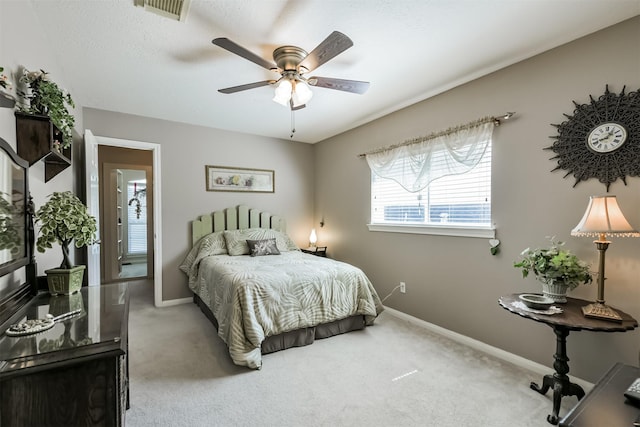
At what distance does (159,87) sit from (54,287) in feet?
7.06

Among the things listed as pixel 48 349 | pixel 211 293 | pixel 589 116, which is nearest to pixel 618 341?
pixel 589 116

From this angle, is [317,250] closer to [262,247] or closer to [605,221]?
[262,247]

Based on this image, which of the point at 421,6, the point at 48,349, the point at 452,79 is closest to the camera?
the point at 48,349

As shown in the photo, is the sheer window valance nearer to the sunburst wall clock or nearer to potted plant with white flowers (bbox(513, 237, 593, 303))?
the sunburst wall clock

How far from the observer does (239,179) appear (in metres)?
4.44

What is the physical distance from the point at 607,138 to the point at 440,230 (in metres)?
1.42

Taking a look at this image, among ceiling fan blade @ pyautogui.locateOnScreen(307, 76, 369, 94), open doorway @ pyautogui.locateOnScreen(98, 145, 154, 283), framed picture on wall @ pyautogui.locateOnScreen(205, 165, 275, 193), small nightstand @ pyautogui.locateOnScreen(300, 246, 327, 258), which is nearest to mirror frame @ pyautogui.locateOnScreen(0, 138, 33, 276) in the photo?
ceiling fan blade @ pyautogui.locateOnScreen(307, 76, 369, 94)

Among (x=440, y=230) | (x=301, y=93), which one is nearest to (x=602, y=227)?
(x=440, y=230)

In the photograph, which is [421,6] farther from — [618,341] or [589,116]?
[618,341]

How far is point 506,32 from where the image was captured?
6.70 ft

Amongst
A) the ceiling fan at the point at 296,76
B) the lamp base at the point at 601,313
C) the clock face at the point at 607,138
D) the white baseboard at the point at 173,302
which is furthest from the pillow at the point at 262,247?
the clock face at the point at 607,138

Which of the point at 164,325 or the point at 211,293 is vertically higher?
the point at 211,293

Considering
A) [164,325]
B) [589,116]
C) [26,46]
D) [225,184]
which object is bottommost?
[164,325]

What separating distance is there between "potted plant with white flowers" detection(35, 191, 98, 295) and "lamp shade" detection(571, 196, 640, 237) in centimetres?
292
